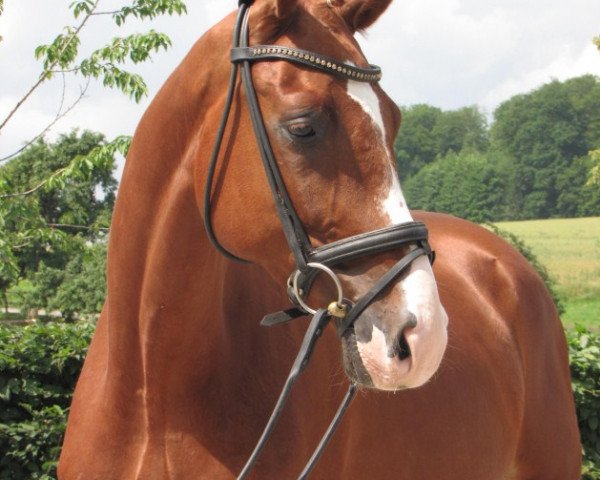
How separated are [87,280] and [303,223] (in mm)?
20590

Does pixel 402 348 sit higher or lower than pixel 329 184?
lower

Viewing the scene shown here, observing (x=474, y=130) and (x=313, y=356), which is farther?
(x=474, y=130)

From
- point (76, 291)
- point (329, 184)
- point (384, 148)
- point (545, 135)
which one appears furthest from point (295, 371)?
point (545, 135)

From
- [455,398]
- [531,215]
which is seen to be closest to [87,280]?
[455,398]

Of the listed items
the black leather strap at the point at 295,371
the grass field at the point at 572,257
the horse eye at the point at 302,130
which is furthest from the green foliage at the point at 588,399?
the grass field at the point at 572,257

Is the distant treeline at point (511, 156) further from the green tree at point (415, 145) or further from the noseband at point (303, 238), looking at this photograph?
the noseband at point (303, 238)

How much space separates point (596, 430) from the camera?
583cm

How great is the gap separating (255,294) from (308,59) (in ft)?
2.84

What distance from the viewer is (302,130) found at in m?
1.99

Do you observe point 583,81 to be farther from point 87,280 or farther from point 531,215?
point 87,280

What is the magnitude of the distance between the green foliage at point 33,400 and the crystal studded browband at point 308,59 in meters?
3.00

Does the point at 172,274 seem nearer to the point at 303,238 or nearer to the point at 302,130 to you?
the point at 303,238

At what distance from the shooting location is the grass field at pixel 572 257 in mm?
28906

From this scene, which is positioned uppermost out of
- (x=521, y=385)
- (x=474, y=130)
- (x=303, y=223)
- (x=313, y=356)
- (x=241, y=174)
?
(x=474, y=130)
